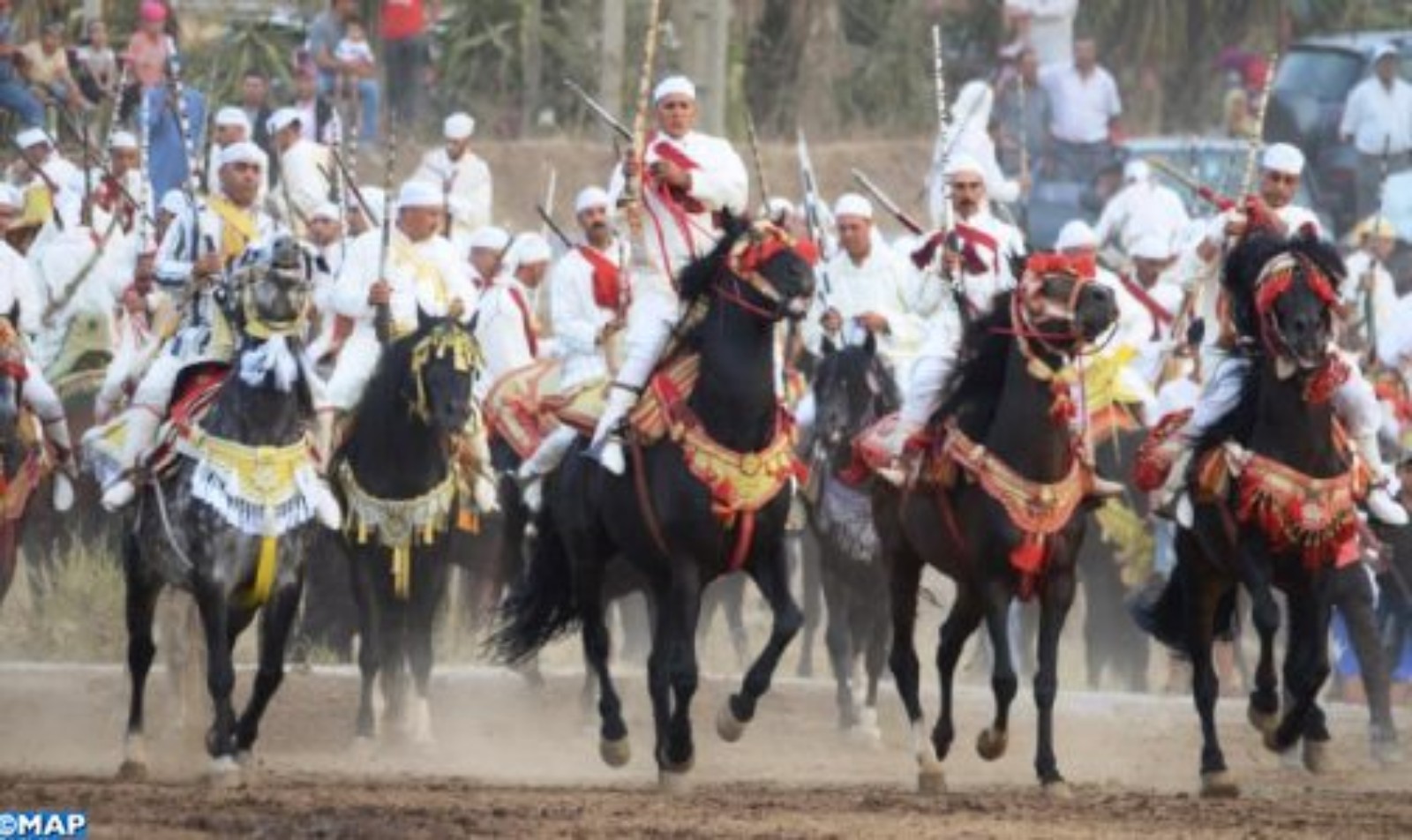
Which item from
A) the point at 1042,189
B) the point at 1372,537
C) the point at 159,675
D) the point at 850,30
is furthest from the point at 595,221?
the point at 850,30

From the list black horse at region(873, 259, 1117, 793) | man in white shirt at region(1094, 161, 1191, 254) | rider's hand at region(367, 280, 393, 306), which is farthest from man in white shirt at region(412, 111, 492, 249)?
black horse at region(873, 259, 1117, 793)

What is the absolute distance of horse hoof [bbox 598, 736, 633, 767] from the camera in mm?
20594

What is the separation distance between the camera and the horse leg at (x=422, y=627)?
2281 centimetres

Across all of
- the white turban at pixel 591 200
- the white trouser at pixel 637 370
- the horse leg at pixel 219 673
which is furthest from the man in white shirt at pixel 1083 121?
the horse leg at pixel 219 673

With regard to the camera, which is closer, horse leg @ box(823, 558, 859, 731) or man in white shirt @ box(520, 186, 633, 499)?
horse leg @ box(823, 558, 859, 731)

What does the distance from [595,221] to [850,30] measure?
14179 mm

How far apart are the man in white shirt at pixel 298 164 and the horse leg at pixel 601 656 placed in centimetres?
636

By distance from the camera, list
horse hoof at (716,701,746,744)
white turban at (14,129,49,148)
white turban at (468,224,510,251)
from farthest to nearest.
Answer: white turban at (14,129,49,148), white turban at (468,224,510,251), horse hoof at (716,701,746,744)

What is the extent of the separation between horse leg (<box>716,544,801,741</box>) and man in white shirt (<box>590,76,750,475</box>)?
3.29 ft

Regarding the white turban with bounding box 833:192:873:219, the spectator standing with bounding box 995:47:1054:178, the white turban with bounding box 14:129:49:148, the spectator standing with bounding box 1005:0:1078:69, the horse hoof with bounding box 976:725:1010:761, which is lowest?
the horse hoof with bounding box 976:725:1010:761

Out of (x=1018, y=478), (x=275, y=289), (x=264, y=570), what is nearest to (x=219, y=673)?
(x=264, y=570)

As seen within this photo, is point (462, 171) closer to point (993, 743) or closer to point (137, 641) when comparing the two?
point (137, 641)

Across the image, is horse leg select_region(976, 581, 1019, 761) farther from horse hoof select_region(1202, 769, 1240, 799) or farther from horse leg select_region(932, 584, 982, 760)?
horse hoof select_region(1202, 769, 1240, 799)

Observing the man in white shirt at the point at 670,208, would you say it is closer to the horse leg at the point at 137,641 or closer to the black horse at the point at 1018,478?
the black horse at the point at 1018,478
